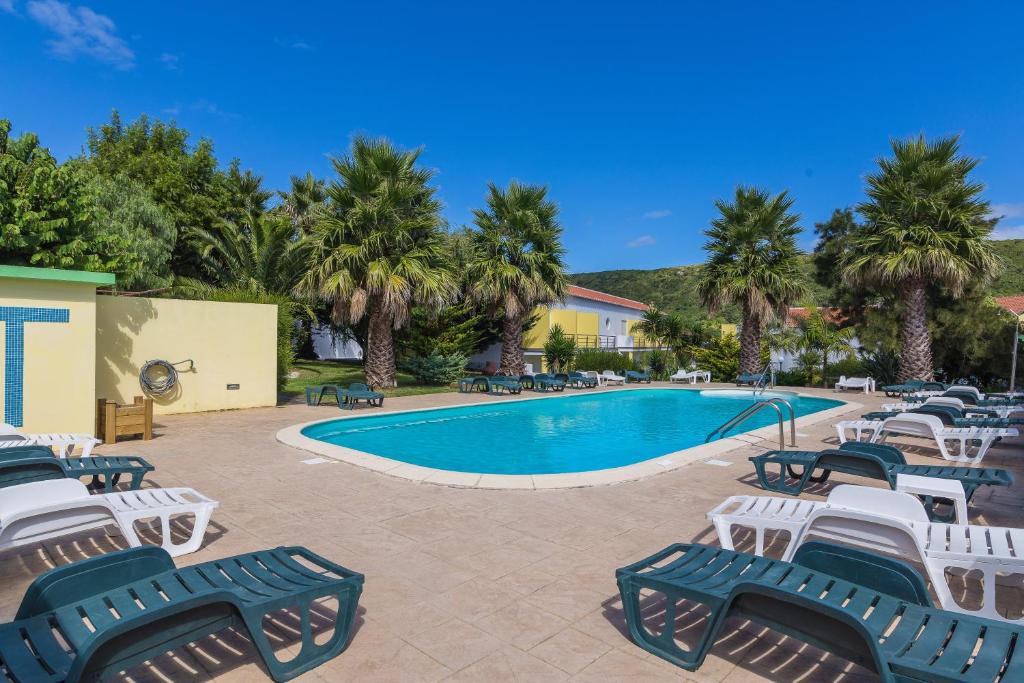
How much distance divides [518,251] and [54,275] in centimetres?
1473

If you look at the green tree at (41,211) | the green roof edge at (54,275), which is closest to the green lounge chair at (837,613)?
the green roof edge at (54,275)

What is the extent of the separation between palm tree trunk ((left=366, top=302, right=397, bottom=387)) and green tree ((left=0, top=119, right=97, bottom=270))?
27.4 feet

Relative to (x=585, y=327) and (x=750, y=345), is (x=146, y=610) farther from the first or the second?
(x=585, y=327)

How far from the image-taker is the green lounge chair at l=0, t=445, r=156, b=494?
502 centimetres

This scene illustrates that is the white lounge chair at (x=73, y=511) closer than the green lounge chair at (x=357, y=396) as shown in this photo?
Yes

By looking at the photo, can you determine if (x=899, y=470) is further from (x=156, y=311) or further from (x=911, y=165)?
(x=911, y=165)

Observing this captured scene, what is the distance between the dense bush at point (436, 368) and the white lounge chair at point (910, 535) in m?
17.9

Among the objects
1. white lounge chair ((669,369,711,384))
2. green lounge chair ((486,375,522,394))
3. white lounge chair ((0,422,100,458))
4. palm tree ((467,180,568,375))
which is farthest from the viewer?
white lounge chair ((669,369,711,384))

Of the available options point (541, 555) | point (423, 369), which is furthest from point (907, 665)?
point (423, 369)

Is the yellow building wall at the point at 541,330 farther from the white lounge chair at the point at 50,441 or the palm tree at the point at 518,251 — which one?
the white lounge chair at the point at 50,441

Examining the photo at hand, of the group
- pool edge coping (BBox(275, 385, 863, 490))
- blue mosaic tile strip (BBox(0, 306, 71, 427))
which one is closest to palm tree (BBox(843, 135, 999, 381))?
pool edge coping (BBox(275, 385, 863, 490))

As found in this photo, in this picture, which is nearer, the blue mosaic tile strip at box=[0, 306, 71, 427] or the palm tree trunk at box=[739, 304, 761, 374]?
the blue mosaic tile strip at box=[0, 306, 71, 427]

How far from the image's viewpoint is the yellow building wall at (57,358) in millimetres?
9383

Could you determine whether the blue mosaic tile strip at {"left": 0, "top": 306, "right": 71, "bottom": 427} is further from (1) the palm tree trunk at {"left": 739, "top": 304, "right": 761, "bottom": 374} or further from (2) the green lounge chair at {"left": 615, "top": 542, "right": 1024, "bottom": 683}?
(1) the palm tree trunk at {"left": 739, "top": 304, "right": 761, "bottom": 374}
